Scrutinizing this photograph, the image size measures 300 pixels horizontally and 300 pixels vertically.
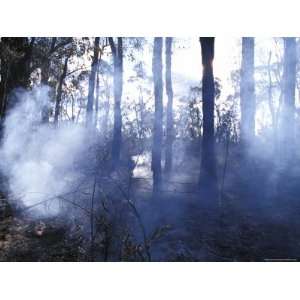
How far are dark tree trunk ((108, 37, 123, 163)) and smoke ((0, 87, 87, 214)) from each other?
0.94 metres

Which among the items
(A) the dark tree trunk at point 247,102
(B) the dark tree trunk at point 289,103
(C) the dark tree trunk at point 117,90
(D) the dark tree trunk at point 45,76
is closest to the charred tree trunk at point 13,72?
(D) the dark tree trunk at point 45,76

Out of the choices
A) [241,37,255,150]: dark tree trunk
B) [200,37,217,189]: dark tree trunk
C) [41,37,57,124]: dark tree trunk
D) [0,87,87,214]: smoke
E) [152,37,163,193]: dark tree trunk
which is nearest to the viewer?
[0,87,87,214]: smoke

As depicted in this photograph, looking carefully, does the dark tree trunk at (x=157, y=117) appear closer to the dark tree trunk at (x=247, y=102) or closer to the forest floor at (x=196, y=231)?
the forest floor at (x=196, y=231)

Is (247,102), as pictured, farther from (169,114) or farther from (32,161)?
(32,161)

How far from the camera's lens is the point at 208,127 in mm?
5098

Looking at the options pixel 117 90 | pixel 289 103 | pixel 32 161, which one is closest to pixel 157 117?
pixel 117 90

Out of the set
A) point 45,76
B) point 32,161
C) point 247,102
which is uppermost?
point 45,76

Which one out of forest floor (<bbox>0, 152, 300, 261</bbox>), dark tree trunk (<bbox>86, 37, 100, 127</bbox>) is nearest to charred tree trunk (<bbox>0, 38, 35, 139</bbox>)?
dark tree trunk (<bbox>86, 37, 100, 127</bbox>)

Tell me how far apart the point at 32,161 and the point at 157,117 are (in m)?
2.38

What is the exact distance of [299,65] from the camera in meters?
6.68

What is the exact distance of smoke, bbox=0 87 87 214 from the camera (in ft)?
13.9

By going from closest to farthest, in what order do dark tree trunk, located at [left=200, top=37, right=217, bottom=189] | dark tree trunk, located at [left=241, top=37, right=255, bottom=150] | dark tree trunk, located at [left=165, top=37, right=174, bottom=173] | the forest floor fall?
the forest floor → dark tree trunk, located at [left=200, top=37, right=217, bottom=189] → dark tree trunk, located at [left=241, top=37, right=255, bottom=150] → dark tree trunk, located at [left=165, top=37, right=174, bottom=173]

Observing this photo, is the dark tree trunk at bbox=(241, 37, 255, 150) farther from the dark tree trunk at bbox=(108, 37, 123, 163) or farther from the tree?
the tree
